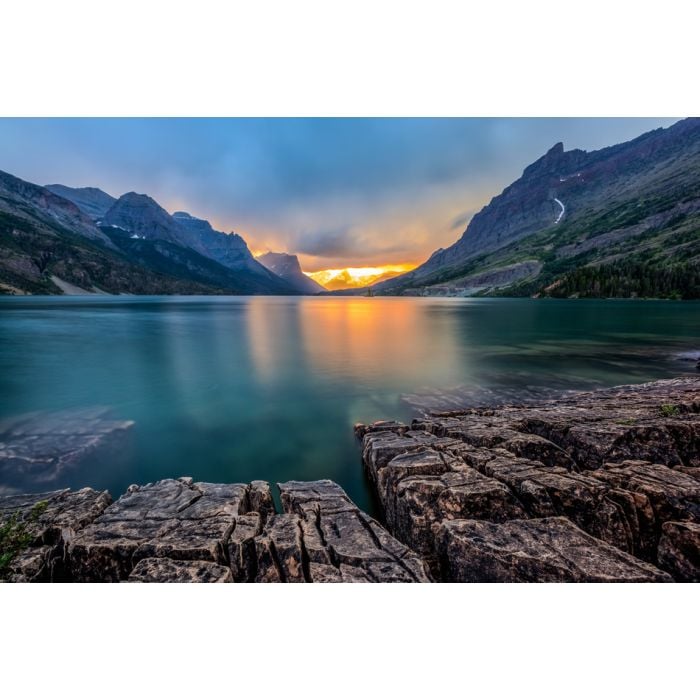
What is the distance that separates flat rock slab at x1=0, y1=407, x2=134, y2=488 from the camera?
32.2ft

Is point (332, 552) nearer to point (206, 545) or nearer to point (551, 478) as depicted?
point (206, 545)

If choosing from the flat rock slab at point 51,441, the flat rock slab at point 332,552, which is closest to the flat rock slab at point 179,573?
the flat rock slab at point 332,552

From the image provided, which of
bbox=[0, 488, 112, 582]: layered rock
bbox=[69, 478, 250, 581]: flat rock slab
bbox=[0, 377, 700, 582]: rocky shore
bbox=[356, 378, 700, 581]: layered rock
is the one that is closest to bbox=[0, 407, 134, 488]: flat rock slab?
bbox=[0, 488, 112, 582]: layered rock

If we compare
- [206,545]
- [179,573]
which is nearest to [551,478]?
[206,545]

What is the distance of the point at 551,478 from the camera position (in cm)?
624

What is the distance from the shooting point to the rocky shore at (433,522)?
461 centimetres

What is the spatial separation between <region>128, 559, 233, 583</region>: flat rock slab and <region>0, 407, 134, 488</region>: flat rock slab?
7.53 m

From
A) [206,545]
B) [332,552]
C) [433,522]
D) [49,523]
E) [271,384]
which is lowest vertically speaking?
[271,384]

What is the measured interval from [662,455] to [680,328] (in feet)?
156

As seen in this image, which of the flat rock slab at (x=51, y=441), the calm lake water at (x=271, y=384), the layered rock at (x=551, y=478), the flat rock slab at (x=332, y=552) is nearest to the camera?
the flat rock slab at (x=332, y=552)

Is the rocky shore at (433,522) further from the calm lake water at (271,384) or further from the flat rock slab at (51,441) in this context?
the flat rock slab at (51,441)

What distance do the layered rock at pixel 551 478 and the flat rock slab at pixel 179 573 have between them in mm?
3224

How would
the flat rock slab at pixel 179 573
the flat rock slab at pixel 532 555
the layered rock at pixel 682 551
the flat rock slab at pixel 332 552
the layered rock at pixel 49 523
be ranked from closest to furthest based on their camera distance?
the flat rock slab at pixel 179 573 → the flat rock slab at pixel 532 555 → the flat rock slab at pixel 332 552 → the layered rock at pixel 682 551 → the layered rock at pixel 49 523

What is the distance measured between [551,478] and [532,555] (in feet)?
6.86
